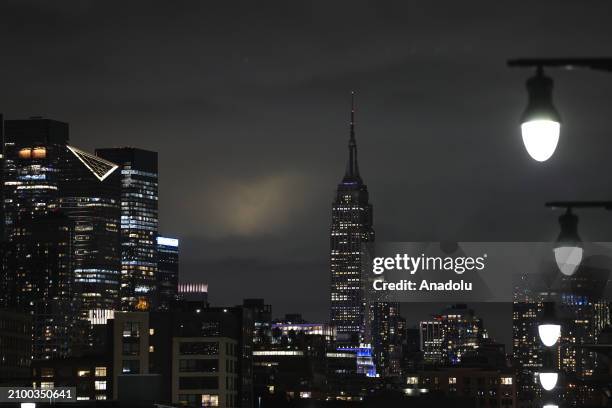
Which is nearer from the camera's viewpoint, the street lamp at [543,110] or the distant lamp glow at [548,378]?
the street lamp at [543,110]

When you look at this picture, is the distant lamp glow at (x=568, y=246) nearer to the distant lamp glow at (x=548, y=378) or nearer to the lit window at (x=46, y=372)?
the distant lamp glow at (x=548, y=378)

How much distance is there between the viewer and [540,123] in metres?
13.7

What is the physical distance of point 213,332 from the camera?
189125mm

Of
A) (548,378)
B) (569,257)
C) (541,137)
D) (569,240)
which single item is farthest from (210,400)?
(541,137)

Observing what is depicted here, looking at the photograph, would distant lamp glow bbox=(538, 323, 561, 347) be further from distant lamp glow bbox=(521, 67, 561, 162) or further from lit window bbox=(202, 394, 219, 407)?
lit window bbox=(202, 394, 219, 407)

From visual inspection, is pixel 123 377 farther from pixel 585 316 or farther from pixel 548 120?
pixel 585 316

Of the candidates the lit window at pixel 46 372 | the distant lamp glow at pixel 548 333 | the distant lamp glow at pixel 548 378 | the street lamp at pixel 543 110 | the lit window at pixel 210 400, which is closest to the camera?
the street lamp at pixel 543 110

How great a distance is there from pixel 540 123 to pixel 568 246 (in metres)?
2.93

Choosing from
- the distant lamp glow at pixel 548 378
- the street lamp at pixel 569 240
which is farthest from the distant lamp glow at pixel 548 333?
the distant lamp glow at pixel 548 378

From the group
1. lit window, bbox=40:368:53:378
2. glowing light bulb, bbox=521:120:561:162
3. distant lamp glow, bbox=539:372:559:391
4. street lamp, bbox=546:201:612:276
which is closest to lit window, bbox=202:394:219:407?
lit window, bbox=40:368:53:378

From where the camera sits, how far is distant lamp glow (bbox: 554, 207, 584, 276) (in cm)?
1608

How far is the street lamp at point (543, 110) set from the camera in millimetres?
13641

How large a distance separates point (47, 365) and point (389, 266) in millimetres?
129333

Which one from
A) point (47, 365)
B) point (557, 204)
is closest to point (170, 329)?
point (47, 365)
